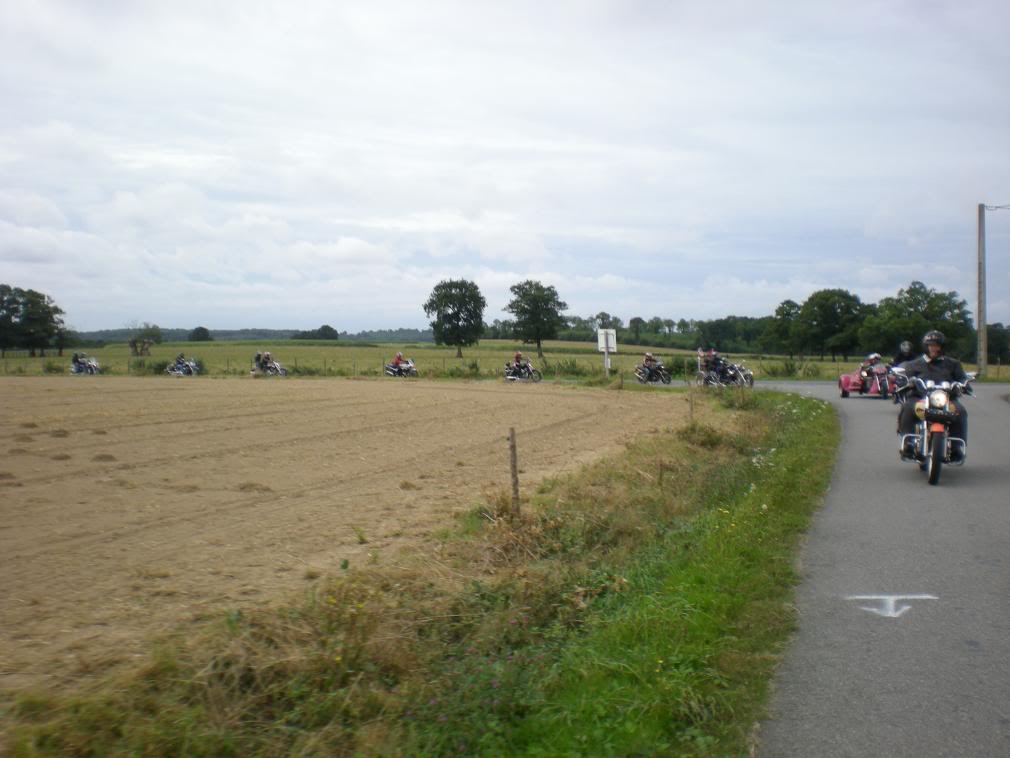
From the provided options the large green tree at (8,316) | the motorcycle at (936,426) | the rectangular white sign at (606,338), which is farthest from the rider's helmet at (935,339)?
the large green tree at (8,316)

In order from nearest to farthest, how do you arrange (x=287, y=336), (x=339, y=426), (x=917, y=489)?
1. (x=917, y=489)
2. (x=339, y=426)
3. (x=287, y=336)

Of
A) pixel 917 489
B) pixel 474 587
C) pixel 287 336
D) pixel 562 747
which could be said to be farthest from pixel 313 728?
pixel 287 336

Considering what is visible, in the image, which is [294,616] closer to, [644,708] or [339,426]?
[644,708]

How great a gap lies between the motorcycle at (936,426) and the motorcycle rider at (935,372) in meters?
0.08

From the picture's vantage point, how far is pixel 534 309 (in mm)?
92562

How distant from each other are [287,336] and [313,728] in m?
151

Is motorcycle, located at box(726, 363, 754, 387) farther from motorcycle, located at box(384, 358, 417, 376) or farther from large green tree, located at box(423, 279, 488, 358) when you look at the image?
large green tree, located at box(423, 279, 488, 358)

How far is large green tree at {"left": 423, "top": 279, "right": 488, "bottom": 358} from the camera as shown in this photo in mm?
99375

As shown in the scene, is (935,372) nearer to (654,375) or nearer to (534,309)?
(654,375)

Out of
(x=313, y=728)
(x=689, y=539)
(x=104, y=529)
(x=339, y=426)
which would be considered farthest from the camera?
(x=339, y=426)

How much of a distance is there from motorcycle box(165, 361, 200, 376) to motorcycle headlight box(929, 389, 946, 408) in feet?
156

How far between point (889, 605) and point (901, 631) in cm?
57

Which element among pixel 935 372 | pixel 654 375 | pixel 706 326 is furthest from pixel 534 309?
pixel 935 372

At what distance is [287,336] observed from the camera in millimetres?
150875
